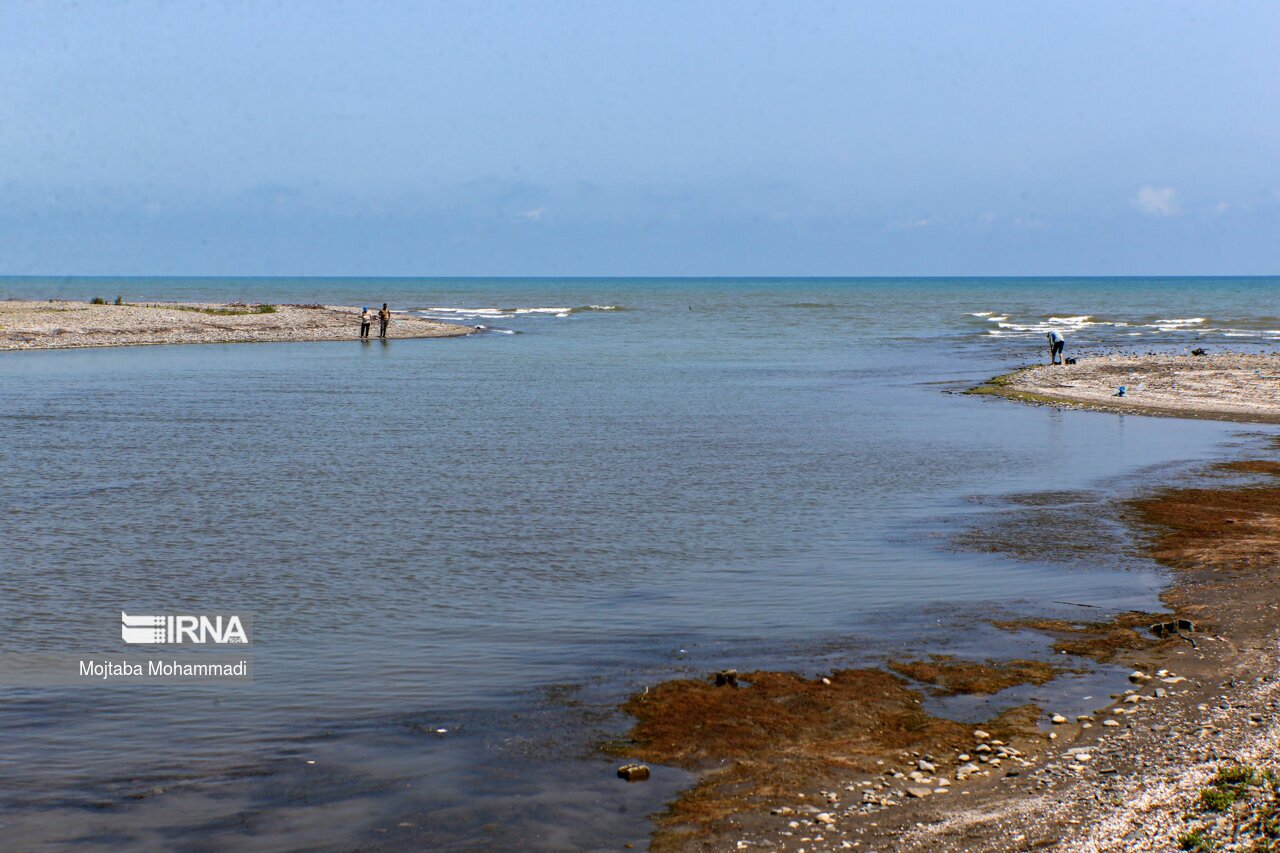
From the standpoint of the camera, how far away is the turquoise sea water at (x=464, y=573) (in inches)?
399

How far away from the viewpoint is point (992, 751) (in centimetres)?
1064

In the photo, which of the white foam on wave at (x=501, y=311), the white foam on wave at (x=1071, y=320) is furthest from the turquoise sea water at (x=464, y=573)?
the white foam on wave at (x=501, y=311)

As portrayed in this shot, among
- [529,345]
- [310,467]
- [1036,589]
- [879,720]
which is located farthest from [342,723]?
[529,345]

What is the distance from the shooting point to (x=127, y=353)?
60.6m

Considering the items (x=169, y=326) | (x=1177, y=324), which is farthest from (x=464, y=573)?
(x=1177, y=324)

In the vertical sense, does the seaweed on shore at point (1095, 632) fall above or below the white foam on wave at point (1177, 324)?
below

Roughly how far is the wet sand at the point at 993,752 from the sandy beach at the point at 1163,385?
2330 centimetres

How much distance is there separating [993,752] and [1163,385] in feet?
117

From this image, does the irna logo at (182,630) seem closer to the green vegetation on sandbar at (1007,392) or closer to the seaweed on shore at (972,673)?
the seaweed on shore at (972,673)

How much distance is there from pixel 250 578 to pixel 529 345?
55991 millimetres

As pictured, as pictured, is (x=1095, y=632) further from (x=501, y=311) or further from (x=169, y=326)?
(x=501, y=311)

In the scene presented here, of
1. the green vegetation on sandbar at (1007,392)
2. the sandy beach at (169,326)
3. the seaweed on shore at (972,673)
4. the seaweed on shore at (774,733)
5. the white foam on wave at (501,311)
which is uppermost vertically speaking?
the white foam on wave at (501,311)

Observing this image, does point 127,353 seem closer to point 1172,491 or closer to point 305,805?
point 1172,491

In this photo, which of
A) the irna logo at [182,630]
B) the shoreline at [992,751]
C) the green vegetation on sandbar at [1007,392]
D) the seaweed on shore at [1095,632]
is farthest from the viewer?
the green vegetation on sandbar at [1007,392]
